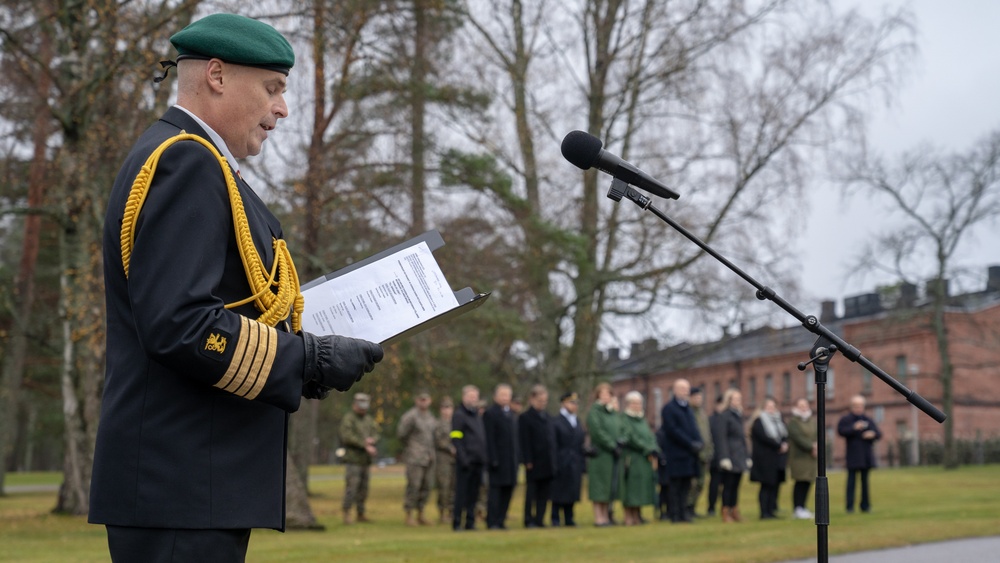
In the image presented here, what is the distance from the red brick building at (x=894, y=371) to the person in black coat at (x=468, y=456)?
92.2 feet

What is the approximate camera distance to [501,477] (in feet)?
61.3

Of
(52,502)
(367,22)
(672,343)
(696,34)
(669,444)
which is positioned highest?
(696,34)

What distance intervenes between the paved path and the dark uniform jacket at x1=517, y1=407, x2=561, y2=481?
718 cm

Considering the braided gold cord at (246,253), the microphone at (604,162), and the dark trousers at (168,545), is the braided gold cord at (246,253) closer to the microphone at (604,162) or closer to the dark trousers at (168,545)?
the dark trousers at (168,545)

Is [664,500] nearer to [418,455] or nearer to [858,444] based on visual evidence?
[858,444]

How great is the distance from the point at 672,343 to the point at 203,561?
79.6 ft

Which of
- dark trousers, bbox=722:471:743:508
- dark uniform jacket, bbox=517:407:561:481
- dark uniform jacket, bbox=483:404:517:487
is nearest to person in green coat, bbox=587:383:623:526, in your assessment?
dark uniform jacket, bbox=517:407:561:481

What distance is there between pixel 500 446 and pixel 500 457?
0.72ft

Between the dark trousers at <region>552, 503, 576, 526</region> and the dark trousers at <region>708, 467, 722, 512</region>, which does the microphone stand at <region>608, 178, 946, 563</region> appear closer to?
the dark trousers at <region>552, 503, 576, 526</region>

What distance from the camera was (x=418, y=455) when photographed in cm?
2045

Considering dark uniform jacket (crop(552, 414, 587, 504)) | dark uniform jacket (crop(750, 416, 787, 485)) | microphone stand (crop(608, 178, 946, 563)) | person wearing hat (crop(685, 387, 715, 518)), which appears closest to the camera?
microphone stand (crop(608, 178, 946, 563))

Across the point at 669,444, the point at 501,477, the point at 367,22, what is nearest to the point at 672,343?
the point at 669,444

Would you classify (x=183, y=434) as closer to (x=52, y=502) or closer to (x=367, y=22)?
(x=367, y=22)

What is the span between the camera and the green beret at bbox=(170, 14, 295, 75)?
318 cm
